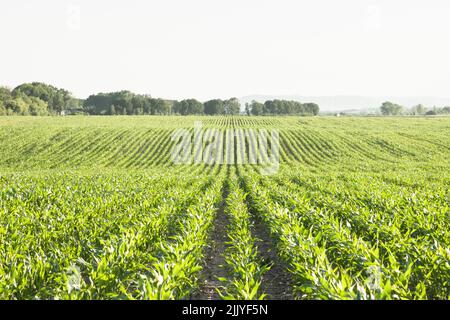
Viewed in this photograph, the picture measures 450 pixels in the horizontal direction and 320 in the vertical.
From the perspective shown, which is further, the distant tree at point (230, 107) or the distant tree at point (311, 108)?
the distant tree at point (230, 107)

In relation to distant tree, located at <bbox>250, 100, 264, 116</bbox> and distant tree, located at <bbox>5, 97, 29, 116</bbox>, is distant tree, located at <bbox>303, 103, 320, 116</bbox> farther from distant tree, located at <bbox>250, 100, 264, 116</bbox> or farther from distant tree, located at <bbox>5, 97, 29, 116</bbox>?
distant tree, located at <bbox>5, 97, 29, 116</bbox>

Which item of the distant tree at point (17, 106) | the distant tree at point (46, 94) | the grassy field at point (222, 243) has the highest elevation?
the distant tree at point (46, 94)

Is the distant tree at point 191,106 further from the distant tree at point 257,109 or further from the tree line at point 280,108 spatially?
the tree line at point 280,108

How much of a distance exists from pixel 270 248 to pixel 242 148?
141 feet

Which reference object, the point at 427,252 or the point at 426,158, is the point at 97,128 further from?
the point at 427,252

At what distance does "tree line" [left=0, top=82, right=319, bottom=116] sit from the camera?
12069 cm

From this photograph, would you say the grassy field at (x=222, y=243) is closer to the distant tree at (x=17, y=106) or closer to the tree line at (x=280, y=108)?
the distant tree at (x=17, y=106)

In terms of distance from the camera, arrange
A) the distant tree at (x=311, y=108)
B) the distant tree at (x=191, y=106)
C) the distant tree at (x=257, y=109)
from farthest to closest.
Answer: the distant tree at (x=311, y=108) < the distant tree at (x=257, y=109) < the distant tree at (x=191, y=106)

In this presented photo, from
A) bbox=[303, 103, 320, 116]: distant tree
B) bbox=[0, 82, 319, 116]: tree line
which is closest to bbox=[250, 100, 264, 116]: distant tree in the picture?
bbox=[0, 82, 319, 116]: tree line

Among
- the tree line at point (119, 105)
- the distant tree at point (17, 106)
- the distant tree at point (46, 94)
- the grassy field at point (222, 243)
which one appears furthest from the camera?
the distant tree at point (46, 94)

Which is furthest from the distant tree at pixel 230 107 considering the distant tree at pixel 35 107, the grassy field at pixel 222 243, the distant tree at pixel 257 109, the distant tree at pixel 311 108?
the grassy field at pixel 222 243

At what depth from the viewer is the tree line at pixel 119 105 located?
396 ft

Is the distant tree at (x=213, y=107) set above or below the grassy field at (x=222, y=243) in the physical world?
above

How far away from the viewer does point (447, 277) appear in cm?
604
